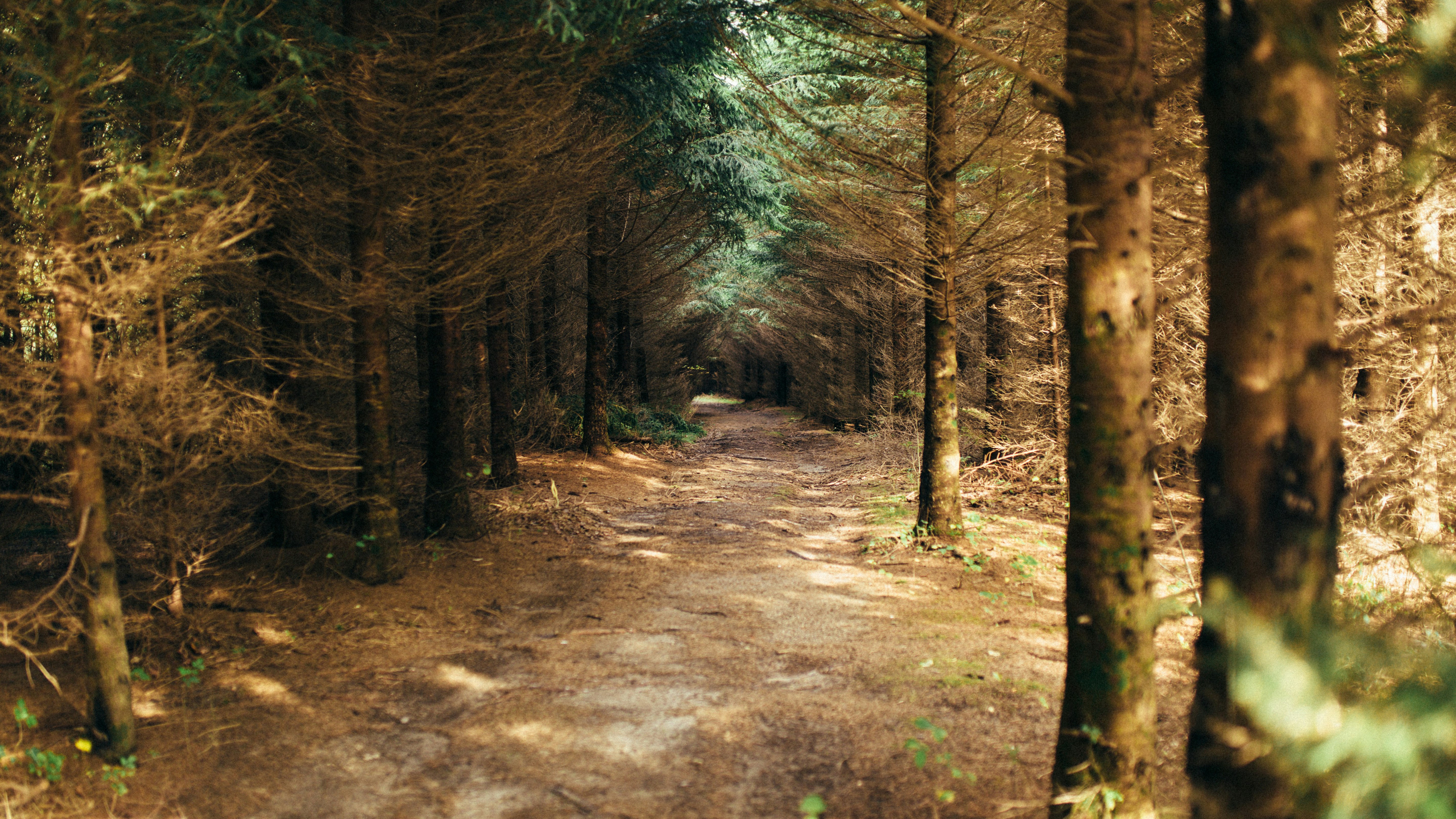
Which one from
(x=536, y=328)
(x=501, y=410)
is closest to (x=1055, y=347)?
(x=501, y=410)

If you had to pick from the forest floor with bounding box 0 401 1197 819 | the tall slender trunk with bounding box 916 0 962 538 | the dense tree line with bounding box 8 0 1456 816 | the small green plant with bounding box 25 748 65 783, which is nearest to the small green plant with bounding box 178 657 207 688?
the forest floor with bounding box 0 401 1197 819

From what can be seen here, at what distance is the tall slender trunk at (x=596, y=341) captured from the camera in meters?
14.3

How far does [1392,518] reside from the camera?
5098 mm

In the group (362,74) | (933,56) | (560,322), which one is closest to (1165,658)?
(933,56)

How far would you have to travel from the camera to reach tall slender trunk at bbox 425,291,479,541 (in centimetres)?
832

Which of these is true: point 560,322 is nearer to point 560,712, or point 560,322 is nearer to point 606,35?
point 606,35

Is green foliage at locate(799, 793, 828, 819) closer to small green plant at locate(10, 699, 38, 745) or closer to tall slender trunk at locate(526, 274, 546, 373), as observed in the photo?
small green plant at locate(10, 699, 38, 745)

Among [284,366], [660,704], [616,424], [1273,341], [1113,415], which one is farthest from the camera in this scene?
[616,424]

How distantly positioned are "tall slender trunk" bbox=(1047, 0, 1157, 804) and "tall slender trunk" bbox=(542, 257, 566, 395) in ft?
44.4

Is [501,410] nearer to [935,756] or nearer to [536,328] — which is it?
[536,328]

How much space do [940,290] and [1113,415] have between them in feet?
17.3

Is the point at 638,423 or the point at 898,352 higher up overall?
the point at 898,352

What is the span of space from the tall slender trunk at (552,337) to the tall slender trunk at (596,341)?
1.28 meters

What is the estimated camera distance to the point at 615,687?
5.01 metres
